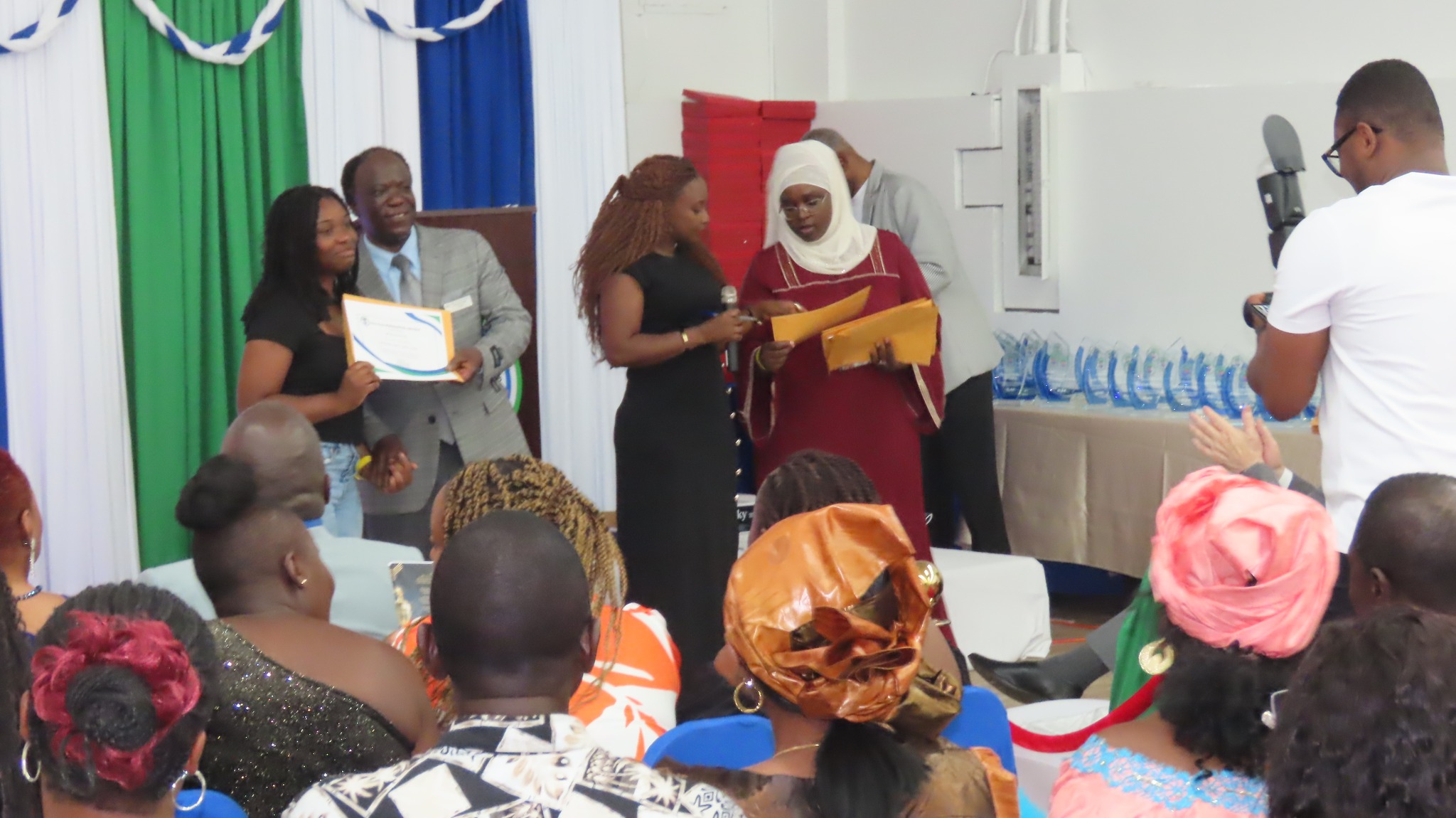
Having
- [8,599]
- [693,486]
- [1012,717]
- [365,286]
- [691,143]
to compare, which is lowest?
[1012,717]

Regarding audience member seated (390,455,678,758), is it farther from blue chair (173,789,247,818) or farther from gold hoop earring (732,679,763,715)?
blue chair (173,789,247,818)

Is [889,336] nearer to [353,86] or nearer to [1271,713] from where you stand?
[353,86]

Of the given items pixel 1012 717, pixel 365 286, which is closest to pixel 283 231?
pixel 365 286

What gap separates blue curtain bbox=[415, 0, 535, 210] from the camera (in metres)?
5.41

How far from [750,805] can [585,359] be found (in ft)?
14.9

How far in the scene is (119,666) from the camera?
4.43 ft

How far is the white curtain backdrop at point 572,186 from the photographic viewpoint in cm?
576

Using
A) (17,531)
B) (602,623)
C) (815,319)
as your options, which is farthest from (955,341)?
(17,531)

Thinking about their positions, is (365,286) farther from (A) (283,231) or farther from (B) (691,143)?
(B) (691,143)

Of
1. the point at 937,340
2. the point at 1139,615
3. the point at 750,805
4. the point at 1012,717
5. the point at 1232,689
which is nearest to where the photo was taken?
the point at 750,805

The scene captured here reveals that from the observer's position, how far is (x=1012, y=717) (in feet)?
9.21

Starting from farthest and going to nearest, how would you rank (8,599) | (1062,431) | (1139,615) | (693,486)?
(1062,431) < (693,486) < (1139,615) < (8,599)

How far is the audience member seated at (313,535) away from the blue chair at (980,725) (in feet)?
3.55

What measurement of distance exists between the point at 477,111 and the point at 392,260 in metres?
1.80
